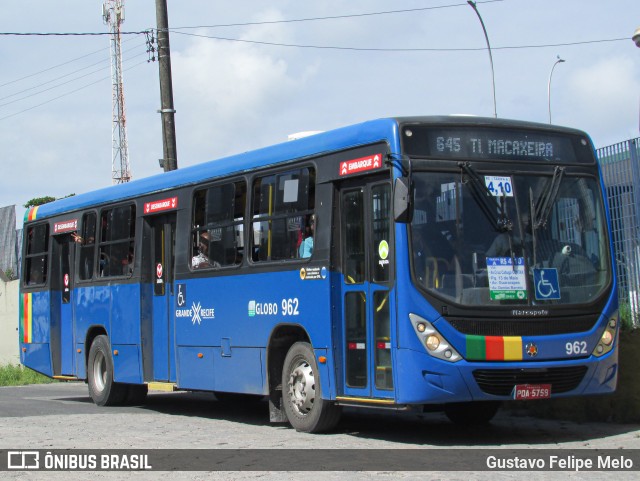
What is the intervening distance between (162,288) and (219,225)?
1.97m

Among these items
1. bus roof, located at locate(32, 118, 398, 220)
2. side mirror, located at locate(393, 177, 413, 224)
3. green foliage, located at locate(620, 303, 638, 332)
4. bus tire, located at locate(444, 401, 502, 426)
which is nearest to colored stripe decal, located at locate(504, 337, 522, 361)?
side mirror, located at locate(393, 177, 413, 224)

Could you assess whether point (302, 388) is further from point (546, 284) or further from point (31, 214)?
point (31, 214)

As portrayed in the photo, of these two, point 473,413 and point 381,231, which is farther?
point 473,413

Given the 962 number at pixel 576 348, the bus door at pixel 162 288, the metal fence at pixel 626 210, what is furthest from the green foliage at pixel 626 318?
the bus door at pixel 162 288

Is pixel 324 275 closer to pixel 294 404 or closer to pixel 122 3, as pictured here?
pixel 294 404

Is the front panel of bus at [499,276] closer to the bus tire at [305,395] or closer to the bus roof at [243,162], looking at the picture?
the bus roof at [243,162]

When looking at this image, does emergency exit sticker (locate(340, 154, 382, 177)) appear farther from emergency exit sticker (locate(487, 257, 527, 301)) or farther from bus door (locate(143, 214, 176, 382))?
bus door (locate(143, 214, 176, 382))

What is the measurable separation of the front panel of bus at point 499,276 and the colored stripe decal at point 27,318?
33.5 ft

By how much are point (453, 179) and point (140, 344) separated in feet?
21.4

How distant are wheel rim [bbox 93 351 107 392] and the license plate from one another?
818 centimetres

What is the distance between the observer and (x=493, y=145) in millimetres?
10867

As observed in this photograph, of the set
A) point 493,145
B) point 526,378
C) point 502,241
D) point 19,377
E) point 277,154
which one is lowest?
point 19,377

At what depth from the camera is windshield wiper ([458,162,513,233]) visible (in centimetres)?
1053

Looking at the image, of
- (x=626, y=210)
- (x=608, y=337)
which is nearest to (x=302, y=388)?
(x=608, y=337)
